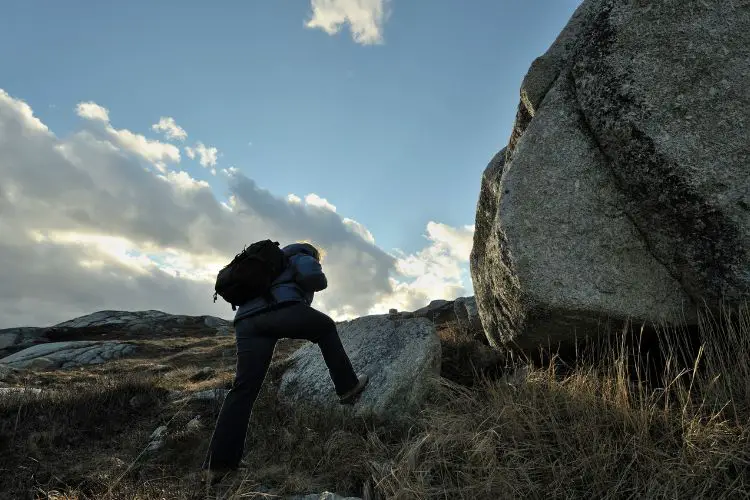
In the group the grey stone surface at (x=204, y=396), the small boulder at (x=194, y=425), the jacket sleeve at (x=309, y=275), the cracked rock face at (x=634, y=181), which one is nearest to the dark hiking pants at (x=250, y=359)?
the jacket sleeve at (x=309, y=275)

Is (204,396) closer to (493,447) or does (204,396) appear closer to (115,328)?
(493,447)

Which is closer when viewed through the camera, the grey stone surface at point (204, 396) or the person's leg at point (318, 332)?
the person's leg at point (318, 332)

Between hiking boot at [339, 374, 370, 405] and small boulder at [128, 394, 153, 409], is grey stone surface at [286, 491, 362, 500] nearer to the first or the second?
hiking boot at [339, 374, 370, 405]

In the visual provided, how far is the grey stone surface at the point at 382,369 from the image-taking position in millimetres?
7117

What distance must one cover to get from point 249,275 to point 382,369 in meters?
2.81

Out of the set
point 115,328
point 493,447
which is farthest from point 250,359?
point 115,328

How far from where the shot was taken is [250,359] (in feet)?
19.6

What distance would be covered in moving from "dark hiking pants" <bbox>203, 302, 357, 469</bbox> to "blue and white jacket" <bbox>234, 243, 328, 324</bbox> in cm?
9

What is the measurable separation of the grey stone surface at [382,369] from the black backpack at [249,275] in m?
2.31

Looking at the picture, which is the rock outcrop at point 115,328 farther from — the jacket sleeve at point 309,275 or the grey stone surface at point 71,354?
the jacket sleeve at point 309,275

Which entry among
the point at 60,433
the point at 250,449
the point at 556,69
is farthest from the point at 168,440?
the point at 556,69

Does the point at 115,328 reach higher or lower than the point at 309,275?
higher

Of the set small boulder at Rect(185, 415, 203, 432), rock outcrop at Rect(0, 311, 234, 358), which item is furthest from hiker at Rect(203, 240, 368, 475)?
rock outcrop at Rect(0, 311, 234, 358)

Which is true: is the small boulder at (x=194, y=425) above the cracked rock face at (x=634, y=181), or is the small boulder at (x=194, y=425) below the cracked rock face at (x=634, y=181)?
below
